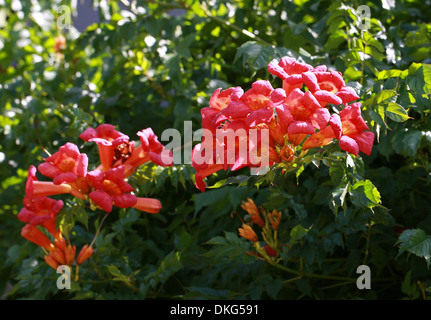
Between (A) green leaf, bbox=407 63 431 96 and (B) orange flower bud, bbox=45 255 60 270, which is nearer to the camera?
(A) green leaf, bbox=407 63 431 96

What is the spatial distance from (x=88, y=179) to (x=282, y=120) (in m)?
0.77

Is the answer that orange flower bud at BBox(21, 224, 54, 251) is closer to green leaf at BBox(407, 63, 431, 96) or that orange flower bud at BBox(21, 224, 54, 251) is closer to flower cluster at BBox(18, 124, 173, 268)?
flower cluster at BBox(18, 124, 173, 268)

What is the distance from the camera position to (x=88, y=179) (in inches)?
74.2

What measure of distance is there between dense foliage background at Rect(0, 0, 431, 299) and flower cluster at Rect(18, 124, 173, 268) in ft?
0.30

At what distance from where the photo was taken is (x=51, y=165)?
1908 mm

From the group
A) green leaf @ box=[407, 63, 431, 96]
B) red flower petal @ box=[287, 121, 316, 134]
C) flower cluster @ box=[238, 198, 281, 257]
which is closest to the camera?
red flower petal @ box=[287, 121, 316, 134]

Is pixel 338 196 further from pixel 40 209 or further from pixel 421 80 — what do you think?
pixel 40 209

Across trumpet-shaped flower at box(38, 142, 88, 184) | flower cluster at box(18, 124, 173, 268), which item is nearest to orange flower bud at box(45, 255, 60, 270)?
flower cluster at box(18, 124, 173, 268)

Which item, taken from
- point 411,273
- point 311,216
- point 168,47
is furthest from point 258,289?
point 168,47

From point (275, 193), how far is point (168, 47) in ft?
3.89

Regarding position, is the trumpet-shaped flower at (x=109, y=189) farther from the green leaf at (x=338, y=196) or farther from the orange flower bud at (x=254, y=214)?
the green leaf at (x=338, y=196)

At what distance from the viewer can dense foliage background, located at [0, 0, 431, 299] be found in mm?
2016

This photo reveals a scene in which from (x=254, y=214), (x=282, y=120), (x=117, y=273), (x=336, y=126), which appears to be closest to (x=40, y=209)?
(x=117, y=273)
